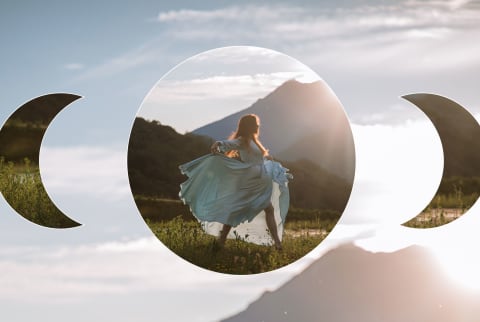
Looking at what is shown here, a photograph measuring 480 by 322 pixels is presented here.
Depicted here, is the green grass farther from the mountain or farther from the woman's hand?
the mountain

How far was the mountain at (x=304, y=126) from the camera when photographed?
11.1 metres

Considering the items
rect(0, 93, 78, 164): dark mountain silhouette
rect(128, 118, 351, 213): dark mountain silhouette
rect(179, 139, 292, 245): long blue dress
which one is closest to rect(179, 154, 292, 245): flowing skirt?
rect(179, 139, 292, 245): long blue dress

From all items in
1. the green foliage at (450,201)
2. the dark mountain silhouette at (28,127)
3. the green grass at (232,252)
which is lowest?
the green grass at (232,252)

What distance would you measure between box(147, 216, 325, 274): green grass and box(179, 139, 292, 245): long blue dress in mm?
143

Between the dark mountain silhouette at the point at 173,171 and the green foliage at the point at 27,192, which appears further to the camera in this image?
the green foliage at the point at 27,192

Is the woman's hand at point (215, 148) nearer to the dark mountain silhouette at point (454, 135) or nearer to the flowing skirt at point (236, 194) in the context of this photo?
the flowing skirt at point (236, 194)

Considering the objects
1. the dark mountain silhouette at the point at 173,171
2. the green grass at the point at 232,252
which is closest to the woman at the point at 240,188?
the green grass at the point at 232,252

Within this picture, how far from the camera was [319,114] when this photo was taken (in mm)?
11328

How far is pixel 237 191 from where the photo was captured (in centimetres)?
1077

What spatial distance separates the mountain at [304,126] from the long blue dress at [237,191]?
338mm

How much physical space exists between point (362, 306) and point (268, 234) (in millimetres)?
1786

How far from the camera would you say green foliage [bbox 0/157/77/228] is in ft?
37.2

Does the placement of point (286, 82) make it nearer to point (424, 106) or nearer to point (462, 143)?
point (424, 106)

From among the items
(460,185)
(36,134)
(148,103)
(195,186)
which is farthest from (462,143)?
(36,134)
